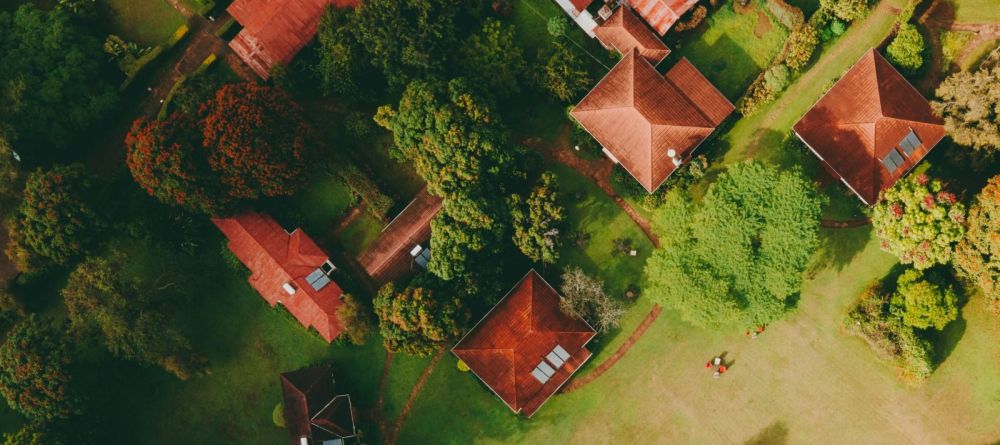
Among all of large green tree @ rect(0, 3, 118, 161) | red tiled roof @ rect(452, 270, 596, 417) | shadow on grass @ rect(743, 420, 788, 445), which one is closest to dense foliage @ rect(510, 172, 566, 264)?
red tiled roof @ rect(452, 270, 596, 417)

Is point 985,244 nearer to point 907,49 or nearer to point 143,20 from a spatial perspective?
point 907,49

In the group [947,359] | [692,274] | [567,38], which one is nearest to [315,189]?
[567,38]

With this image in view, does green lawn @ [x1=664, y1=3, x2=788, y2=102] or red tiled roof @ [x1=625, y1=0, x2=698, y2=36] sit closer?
red tiled roof @ [x1=625, y1=0, x2=698, y2=36]

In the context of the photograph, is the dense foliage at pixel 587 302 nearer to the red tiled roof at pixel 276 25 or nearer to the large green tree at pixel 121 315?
the red tiled roof at pixel 276 25

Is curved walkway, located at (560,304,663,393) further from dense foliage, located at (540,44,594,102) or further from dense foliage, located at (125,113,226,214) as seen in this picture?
dense foliage, located at (125,113,226,214)

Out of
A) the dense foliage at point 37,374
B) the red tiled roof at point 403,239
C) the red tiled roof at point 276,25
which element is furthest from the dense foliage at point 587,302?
the dense foliage at point 37,374

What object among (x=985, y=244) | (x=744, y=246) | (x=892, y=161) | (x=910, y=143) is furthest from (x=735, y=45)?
(x=985, y=244)

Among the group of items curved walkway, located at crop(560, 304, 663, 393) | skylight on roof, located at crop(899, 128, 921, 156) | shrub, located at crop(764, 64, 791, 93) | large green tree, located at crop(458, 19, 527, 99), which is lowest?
curved walkway, located at crop(560, 304, 663, 393)

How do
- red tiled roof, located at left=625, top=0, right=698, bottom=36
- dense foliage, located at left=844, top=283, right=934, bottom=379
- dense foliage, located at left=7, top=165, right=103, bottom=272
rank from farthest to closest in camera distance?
1. red tiled roof, located at left=625, top=0, right=698, bottom=36
2. dense foliage, located at left=844, top=283, right=934, bottom=379
3. dense foliage, located at left=7, top=165, right=103, bottom=272
